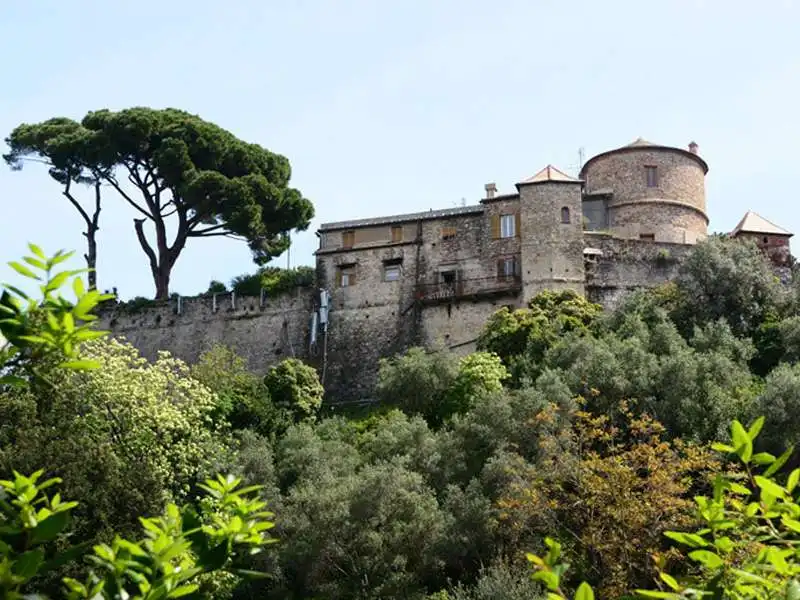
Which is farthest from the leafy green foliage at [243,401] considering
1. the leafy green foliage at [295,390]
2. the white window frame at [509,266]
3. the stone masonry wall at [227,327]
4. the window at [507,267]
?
the white window frame at [509,266]

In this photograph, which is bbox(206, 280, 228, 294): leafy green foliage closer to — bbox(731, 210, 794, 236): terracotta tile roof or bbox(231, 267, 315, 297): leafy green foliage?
bbox(231, 267, 315, 297): leafy green foliage

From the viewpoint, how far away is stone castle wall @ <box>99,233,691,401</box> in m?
43.5

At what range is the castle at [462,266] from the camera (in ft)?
142

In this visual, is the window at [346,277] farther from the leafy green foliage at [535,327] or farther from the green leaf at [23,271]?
the green leaf at [23,271]

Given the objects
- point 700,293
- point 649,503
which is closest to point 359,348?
point 700,293

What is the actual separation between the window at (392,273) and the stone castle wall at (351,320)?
23 cm

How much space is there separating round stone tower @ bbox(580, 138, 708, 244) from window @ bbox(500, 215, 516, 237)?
411cm

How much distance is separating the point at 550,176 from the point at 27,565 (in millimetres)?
41441

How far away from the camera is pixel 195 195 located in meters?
49.1

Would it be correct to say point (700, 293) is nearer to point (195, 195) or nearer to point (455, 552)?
point (455, 552)

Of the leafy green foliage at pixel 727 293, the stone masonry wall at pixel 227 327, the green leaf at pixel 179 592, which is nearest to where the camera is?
the green leaf at pixel 179 592

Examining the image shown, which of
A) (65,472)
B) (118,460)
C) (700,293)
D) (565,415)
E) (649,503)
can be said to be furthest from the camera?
(700,293)

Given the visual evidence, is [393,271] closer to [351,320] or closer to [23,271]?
[351,320]

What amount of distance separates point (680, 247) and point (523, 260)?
243 inches
